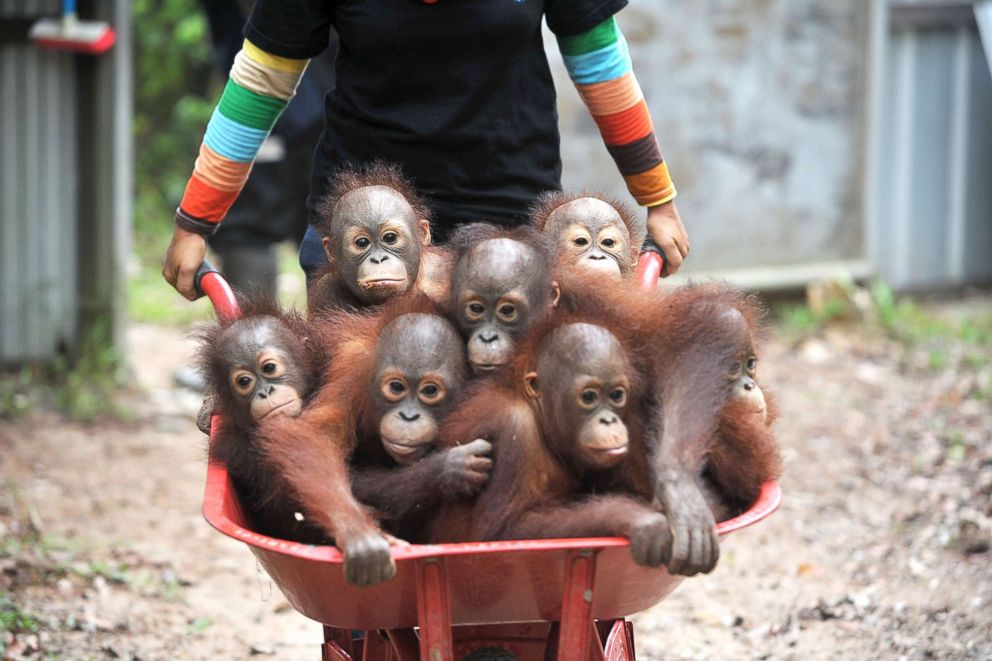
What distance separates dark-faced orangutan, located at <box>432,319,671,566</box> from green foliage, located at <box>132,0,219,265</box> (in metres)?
7.13

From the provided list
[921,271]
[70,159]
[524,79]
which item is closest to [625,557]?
[524,79]

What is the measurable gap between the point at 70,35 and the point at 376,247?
315 cm

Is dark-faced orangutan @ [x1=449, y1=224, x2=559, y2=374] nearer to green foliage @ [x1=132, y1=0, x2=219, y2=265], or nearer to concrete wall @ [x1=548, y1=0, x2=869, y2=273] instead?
concrete wall @ [x1=548, y1=0, x2=869, y2=273]

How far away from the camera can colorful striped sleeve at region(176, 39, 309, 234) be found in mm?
2973

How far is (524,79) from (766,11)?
156 inches

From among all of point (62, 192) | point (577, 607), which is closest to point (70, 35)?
point (62, 192)

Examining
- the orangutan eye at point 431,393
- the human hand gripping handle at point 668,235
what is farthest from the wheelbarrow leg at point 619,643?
the human hand gripping handle at point 668,235

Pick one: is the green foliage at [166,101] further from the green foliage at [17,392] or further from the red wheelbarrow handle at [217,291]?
the red wheelbarrow handle at [217,291]

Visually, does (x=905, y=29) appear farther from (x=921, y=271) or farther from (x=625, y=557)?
(x=625, y=557)

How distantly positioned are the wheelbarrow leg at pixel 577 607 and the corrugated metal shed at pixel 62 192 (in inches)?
160

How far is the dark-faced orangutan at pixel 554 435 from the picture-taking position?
2.21 meters

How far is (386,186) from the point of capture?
2924 millimetres

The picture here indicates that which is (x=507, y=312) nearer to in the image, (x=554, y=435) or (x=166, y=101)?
(x=554, y=435)

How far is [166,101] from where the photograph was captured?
384 inches
